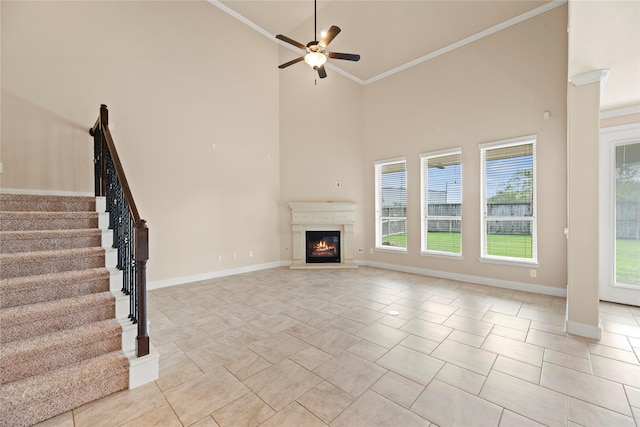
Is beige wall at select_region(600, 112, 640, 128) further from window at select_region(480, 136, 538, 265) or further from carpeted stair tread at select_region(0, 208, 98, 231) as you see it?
carpeted stair tread at select_region(0, 208, 98, 231)

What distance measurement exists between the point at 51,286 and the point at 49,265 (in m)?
0.28

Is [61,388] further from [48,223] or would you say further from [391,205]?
[391,205]

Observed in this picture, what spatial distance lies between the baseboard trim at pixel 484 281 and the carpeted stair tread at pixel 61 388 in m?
5.13

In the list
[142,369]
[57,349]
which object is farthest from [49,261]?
[142,369]

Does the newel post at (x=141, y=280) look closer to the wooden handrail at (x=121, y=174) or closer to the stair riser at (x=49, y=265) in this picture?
the wooden handrail at (x=121, y=174)

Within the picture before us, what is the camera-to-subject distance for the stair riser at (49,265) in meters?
2.19

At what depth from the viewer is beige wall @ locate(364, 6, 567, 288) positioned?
4.18 m

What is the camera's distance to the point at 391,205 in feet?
21.0

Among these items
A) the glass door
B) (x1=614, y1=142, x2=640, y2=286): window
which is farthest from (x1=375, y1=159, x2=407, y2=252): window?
(x1=614, y1=142, x2=640, y2=286): window

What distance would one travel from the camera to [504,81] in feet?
15.2

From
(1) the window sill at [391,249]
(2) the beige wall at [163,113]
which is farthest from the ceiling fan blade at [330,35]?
(1) the window sill at [391,249]

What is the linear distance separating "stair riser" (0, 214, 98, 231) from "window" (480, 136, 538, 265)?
19.4ft

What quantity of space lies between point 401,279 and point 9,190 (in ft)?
20.1

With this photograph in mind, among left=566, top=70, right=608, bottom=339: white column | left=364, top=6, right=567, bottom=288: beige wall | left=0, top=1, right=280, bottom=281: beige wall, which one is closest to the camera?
left=566, top=70, right=608, bottom=339: white column
